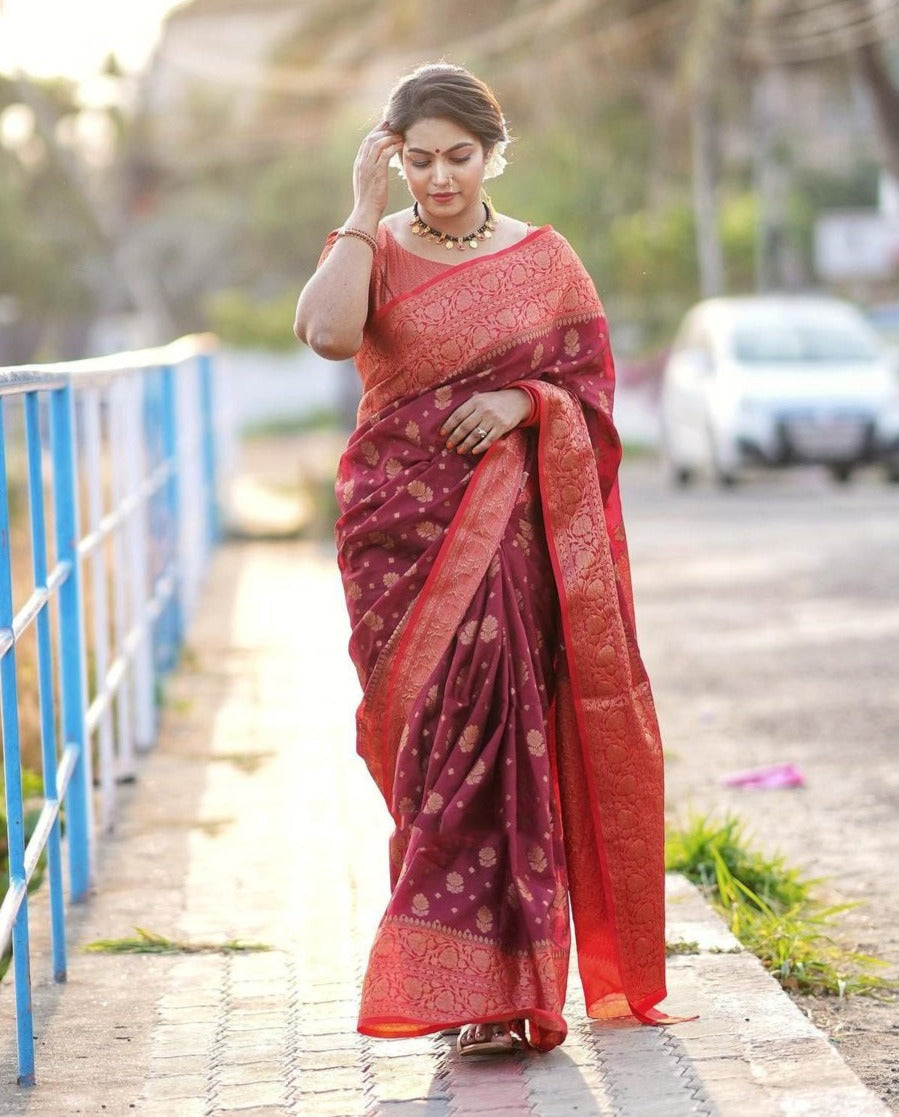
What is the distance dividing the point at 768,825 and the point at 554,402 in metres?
2.44

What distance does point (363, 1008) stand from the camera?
3.53 metres

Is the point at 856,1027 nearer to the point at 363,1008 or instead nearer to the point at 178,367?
the point at 363,1008

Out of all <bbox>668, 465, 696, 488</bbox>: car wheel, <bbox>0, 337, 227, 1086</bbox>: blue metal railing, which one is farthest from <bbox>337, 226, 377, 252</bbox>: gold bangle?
<bbox>668, 465, 696, 488</bbox>: car wheel

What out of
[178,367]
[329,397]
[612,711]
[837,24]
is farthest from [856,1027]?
[329,397]

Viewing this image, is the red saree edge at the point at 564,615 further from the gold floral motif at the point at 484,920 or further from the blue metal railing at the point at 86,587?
the blue metal railing at the point at 86,587

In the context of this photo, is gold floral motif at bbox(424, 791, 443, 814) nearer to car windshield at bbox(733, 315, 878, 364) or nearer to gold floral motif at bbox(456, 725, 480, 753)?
gold floral motif at bbox(456, 725, 480, 753)

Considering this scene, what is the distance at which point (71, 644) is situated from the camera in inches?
197

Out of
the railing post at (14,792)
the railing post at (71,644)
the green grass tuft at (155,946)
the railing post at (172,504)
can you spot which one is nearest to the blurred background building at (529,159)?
the railing post at (172,504)

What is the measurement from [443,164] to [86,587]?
4.80m

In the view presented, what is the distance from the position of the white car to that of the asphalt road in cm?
115

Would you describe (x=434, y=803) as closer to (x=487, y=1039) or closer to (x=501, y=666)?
(x=501, y=666)

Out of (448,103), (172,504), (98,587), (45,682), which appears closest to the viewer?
(448,103)

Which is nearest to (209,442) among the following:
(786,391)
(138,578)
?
(786,391)

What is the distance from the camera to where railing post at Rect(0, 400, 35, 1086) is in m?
3.60
